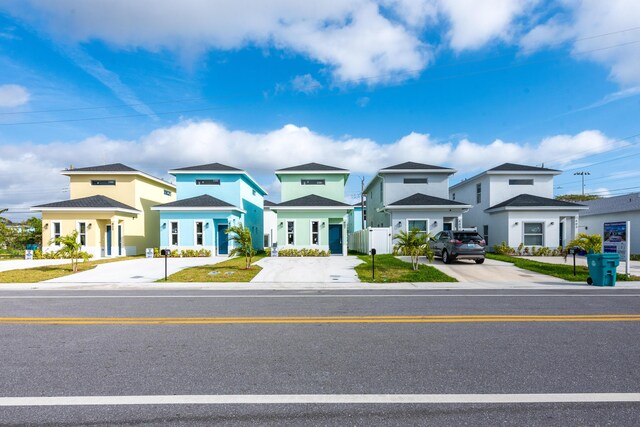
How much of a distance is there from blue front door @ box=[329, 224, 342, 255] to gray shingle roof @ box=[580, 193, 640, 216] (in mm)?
20651

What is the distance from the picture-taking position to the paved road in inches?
135

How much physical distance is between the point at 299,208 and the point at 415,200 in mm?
8498

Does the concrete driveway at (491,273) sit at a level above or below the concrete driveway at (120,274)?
below

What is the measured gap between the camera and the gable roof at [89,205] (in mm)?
24125

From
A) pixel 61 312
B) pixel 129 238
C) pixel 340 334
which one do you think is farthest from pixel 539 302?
pixel 129 238

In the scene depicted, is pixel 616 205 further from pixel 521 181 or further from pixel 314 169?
pixel 314 169

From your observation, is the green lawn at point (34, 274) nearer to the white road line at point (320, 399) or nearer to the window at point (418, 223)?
the white road line at point (320, 399)

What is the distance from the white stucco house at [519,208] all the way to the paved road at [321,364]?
17435 mm

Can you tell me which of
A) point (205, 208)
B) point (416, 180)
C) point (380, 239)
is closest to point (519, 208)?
point (416, 180)

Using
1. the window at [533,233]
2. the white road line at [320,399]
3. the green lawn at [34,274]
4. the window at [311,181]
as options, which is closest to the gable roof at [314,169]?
the window at [311,181]

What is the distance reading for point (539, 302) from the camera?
9273 millimetres

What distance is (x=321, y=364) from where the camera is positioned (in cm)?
469

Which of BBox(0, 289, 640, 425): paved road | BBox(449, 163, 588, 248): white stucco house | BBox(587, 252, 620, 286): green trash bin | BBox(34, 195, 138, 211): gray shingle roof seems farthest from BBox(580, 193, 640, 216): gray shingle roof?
BBox(34, 195, 138, 211): gray shingle roof

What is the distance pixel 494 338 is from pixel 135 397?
5346 mm
